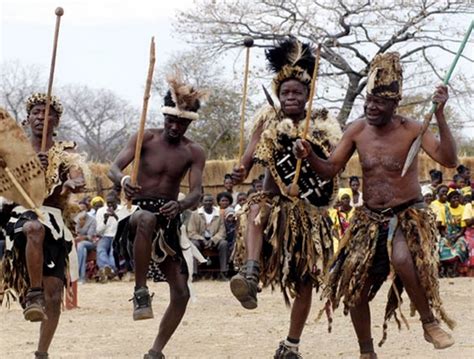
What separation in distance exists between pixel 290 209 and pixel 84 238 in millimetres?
9120

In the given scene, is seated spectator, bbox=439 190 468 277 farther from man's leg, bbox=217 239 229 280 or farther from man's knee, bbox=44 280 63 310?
man's knee, bbox=44 280 63 310

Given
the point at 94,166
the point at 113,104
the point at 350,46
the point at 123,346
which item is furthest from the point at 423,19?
the point at 113,104

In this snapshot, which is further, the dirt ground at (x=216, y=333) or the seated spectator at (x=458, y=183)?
the seated spectator at (x=458, y=183)

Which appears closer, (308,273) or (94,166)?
(308,273)

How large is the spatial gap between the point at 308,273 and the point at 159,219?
1223mm

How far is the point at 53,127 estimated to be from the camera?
8328 mm

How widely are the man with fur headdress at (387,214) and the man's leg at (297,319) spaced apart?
1.94 ft

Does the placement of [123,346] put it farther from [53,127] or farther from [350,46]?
[350,46]

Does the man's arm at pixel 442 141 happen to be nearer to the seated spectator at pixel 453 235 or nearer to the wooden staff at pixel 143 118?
the wooden staff at pixel 143 118

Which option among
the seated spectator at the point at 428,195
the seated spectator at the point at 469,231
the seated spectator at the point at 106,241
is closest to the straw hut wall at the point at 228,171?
the seated spectator at the point at 428,195

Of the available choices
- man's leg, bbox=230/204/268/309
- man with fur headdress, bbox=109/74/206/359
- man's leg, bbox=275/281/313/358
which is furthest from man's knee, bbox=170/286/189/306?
man's leg, bbox=275/281/313/358

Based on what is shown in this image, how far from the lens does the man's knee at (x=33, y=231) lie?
784 centimetres

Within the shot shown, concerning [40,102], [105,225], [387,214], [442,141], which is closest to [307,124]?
[387,214]

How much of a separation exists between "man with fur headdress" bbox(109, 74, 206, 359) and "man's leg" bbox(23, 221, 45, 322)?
75 centimetres
